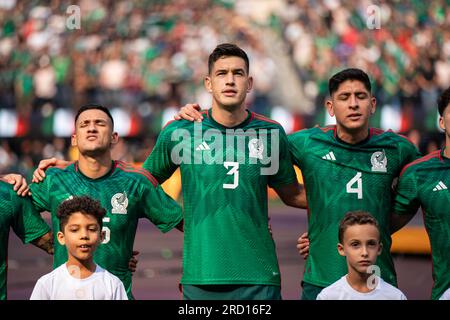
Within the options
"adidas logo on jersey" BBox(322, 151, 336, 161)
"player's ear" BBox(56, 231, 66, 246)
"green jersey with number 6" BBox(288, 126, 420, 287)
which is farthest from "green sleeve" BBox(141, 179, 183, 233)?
"adidas logo on jersey" BBox(322, 151, 336, 161)

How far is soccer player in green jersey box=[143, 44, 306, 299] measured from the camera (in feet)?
20.9

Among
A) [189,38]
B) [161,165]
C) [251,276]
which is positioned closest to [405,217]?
[251,276]

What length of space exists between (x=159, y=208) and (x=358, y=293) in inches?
64.9

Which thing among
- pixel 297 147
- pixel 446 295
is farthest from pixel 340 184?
pixel 446 295

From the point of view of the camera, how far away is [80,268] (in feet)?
19.8

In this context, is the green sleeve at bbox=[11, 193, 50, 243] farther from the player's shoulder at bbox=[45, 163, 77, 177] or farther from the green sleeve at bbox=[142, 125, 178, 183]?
the green sleeve at bbox=[142, 125, 178, 183]

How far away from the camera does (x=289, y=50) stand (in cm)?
3084

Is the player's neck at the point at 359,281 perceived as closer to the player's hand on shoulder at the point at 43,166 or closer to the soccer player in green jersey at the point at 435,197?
the soccer player in green jersey at the point at 435,197

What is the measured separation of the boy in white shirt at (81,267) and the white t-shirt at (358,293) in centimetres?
133

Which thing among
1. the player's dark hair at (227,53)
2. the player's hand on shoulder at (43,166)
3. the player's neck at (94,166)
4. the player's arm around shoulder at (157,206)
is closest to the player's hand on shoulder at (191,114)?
the player's dark hair at (227,53)

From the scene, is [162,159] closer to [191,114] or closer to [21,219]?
[191,114]

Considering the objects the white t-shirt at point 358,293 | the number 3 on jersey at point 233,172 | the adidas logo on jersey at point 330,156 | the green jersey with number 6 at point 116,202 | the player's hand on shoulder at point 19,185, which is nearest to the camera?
the white t-shirt at point 358,293

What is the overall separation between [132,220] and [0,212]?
959mm

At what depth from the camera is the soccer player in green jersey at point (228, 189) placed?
636cm
